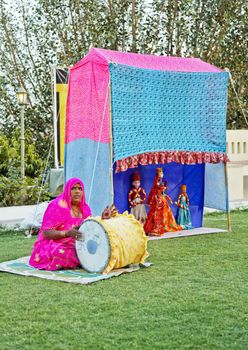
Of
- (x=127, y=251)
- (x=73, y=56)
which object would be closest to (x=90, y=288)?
(x=127, y=251)

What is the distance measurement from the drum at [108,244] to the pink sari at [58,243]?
137mm

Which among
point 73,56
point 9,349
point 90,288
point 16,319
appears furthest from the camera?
point 73,56

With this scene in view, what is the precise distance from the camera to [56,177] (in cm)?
988

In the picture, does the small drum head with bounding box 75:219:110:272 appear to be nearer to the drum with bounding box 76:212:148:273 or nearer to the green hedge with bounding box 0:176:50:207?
the drum with bounding box 76:212:148:273

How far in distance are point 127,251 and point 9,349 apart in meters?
2.43

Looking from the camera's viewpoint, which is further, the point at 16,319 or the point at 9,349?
the point at 16,319

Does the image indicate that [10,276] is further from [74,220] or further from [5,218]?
[5,218]

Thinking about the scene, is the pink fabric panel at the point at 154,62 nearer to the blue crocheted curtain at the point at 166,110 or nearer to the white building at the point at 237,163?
the blue crocheted curtain at the point at 166,110

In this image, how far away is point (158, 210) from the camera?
30.1 feet

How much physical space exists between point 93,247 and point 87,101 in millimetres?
2396

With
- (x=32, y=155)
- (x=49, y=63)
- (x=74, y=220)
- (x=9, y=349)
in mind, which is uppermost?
(x=49, y=63)

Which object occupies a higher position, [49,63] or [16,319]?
[49,63]

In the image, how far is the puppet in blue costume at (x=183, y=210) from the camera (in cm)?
955

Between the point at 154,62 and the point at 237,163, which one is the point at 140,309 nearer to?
the point at 154,62
